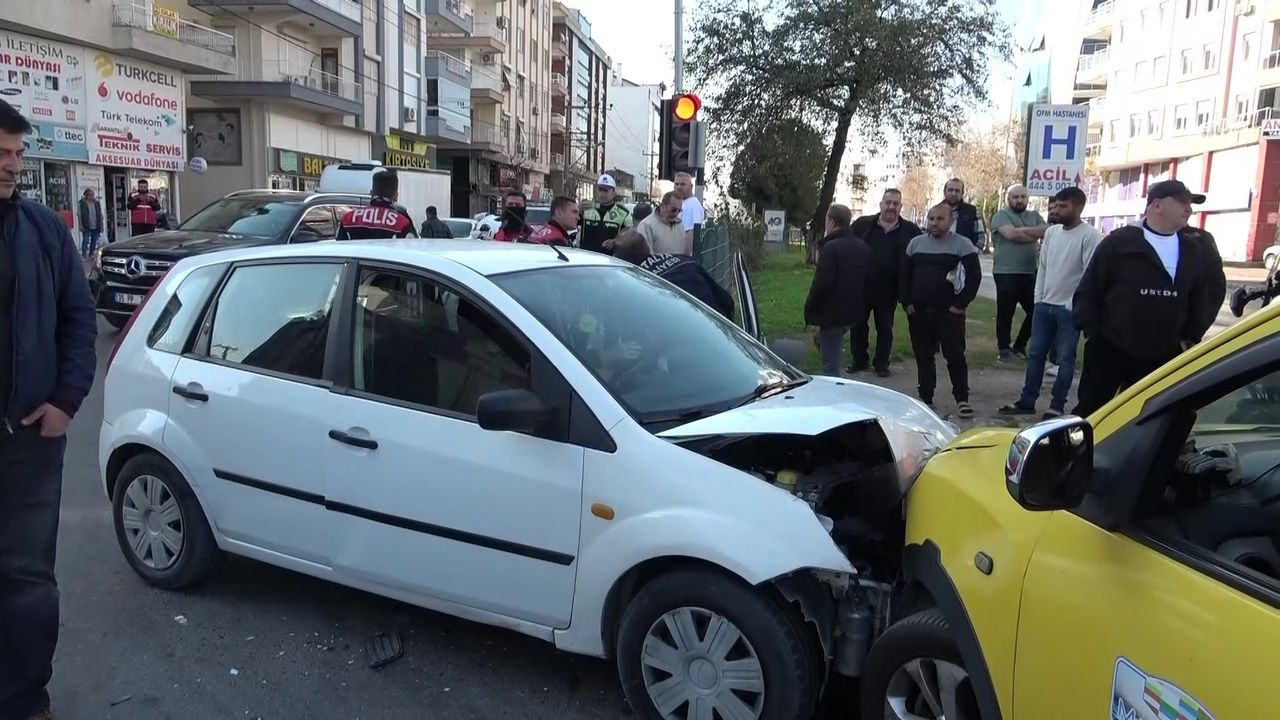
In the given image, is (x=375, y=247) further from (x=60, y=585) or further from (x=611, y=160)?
(x=611, y=160)

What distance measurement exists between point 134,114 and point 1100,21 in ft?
182

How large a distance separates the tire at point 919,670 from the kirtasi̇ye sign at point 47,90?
23.5 meters

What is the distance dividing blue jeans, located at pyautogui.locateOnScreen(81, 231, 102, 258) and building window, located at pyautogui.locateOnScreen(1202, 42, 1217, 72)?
47.2 metres

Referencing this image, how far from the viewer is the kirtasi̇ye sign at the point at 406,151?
132 feet

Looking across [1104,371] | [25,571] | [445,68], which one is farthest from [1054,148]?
[445,68]

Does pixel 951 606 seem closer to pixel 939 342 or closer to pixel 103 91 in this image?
pixel 939 342

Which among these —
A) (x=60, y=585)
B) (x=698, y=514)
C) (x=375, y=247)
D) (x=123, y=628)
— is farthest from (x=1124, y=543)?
(x=60, y=585)

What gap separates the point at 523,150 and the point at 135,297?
52.1 m

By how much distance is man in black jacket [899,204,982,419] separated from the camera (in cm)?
750

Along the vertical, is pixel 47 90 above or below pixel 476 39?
below

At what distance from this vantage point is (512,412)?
302 cm

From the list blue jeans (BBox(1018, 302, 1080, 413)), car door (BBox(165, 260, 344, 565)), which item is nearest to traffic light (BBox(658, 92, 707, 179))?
blue jeans (BBox(1018, 302, 1080, 413))

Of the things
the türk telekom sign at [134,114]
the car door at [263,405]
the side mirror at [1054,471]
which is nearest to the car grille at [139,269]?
the car door at [263,405]

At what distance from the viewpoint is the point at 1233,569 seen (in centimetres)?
166
